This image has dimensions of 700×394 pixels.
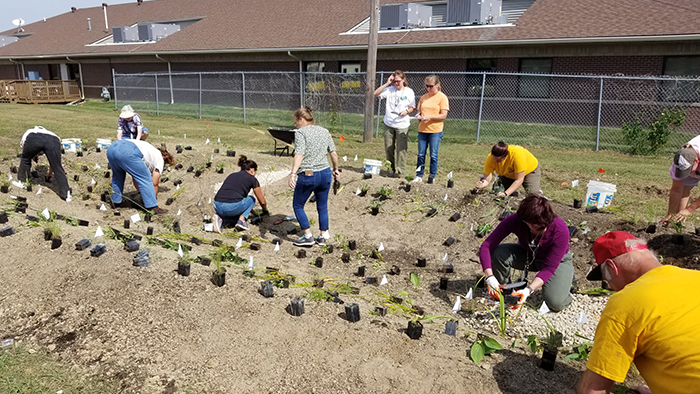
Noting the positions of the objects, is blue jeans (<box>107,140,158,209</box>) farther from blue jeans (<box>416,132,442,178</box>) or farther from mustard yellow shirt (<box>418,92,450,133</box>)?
mustard yellow shirt (<box>418,92,450,133</box>)

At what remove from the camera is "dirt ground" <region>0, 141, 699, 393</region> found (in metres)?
3.13

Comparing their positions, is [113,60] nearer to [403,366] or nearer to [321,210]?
[321,210]

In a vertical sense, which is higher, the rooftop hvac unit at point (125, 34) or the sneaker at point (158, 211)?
the rooftop hvac unit at point (125, 34)

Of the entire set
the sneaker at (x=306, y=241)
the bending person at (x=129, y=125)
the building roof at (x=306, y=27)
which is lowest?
the sneaker at (x=306, y=241)

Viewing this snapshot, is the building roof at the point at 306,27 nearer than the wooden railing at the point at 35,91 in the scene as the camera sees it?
Yes

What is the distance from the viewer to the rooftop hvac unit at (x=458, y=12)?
18.0m

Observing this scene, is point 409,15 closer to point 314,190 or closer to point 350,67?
point 350,67

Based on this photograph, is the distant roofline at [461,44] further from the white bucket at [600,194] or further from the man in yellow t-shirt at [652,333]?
the man in yellow t-shirt at [652,333]

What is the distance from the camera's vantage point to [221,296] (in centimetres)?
395

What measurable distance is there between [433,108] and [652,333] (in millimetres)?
5898

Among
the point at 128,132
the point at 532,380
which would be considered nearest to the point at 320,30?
the point at 128,132

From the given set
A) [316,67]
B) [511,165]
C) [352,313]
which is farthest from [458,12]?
[352,313]

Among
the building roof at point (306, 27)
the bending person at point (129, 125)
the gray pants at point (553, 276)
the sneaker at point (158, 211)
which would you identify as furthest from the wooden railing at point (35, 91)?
the gray pants at point (553, 276)

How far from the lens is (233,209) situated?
6445mm
